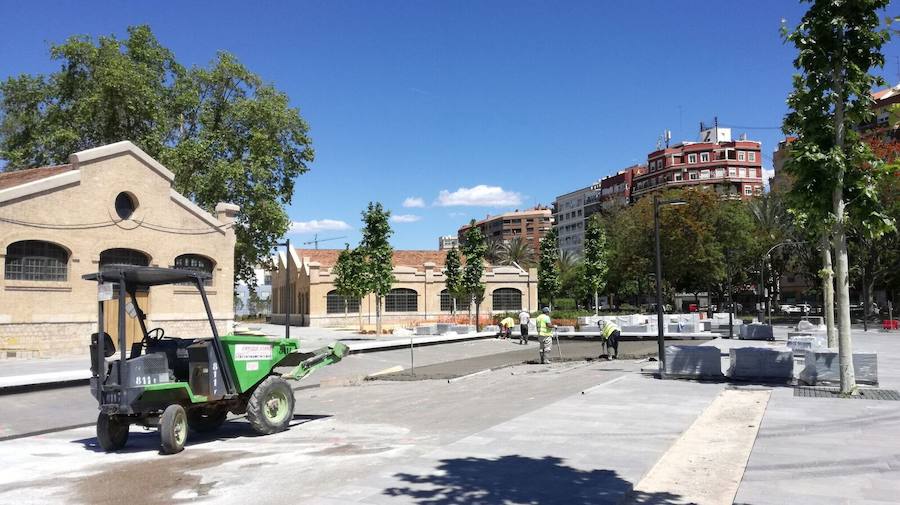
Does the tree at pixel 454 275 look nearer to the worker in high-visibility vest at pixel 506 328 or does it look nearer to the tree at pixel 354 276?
the tree at pixel 354 276

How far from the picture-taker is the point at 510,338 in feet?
112

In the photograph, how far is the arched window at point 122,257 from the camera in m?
24.2

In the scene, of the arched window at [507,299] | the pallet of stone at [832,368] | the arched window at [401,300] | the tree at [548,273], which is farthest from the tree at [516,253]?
the pallet of stone at [832,368]

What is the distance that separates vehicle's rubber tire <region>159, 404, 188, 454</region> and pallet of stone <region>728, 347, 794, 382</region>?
12110 mm

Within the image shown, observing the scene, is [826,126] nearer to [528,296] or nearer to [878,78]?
[878,78]

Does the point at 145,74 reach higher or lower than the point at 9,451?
higher

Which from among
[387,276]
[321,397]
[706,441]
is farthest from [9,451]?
[387,276]

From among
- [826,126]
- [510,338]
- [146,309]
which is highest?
[826,126]

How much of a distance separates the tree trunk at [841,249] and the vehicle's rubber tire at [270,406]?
10.4 metres

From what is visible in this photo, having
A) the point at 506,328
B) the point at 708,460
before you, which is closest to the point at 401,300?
the point at 506,328

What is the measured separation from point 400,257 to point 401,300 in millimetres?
8783

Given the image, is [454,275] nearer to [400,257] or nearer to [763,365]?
[400,257]

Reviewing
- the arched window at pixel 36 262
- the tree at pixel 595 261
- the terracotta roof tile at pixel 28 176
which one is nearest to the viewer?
the arched window at pixel 36 262

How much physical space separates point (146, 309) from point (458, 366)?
13448 mm
